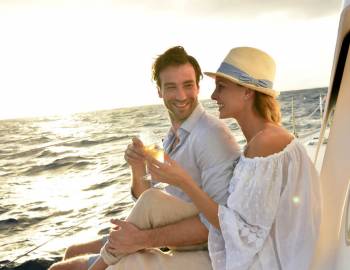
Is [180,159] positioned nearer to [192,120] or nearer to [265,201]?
[192,120]

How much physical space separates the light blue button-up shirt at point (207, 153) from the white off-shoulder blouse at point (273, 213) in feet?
1.17

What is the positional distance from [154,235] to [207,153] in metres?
0.49

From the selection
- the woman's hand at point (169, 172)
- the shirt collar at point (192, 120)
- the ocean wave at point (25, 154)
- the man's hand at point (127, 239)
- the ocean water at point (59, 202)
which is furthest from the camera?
the ocean wave at point (25, 154)

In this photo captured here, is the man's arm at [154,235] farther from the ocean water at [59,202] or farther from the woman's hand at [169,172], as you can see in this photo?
the ocean water at [59,202]

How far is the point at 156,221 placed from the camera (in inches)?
93.7

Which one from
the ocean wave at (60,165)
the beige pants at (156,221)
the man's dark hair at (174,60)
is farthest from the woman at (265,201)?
the ocean wave at (60,165)

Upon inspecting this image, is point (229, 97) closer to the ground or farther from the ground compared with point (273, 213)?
farther from the ground

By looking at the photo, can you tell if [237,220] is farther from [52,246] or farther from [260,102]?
[52,246]

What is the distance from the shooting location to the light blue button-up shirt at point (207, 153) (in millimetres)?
2400

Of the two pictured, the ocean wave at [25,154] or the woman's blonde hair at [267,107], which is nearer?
the woman's blonde hair at [267,107]

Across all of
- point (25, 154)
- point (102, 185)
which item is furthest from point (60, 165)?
point (25, 154)

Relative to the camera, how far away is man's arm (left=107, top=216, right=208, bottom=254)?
2.32 meters

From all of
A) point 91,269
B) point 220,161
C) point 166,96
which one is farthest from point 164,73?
point 91,269

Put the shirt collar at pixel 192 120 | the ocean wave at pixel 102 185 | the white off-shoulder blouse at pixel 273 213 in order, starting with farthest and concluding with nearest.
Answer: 1. the ocean wave at pixel 102 185
2. the shirt collar at pixel 192 120
3. the white off-shoulder blouse at pixel 273 213
